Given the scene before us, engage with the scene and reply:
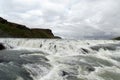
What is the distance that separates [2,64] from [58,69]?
489cm

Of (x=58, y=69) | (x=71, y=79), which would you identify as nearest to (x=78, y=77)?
(x=71, y=79)

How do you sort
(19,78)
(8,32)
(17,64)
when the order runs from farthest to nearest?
(8,32)
(17,64)
(19,78)

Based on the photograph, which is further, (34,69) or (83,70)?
(83,70)

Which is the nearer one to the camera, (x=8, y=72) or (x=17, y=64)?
(x=8, y=72)

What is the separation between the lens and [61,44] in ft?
124

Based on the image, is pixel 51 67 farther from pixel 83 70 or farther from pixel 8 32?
pixel 8 32

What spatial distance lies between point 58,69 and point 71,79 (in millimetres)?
2519

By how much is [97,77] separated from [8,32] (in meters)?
93.3

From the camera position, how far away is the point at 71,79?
58.0 ft

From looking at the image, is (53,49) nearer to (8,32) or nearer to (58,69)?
(58,69)

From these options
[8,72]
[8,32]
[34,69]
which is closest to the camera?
[8,72]

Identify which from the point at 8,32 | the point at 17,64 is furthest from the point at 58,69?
the point at 8,32

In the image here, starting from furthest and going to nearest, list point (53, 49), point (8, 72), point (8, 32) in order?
point (8, 32), point (53, 49), point (8, 72)

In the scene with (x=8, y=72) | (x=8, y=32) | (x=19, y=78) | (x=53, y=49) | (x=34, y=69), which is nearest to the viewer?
(x=19, y=78)
